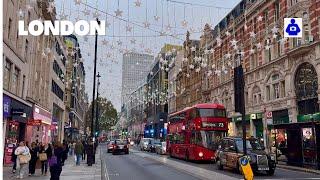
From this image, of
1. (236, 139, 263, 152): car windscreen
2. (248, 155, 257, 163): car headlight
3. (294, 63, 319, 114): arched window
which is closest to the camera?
(248, 155, 257, 163): car headlight

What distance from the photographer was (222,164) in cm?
2281

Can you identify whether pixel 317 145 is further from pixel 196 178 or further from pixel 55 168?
pixel 55 168

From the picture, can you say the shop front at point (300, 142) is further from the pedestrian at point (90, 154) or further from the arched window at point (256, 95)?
→ the arched window at point (256, 95)

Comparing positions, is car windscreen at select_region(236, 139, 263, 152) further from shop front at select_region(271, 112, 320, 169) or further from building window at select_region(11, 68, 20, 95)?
building window at select_region(11, 68, 20, 95)

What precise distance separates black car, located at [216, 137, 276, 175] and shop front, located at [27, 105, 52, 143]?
49.2 feet

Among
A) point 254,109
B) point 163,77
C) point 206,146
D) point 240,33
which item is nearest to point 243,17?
point 240,33

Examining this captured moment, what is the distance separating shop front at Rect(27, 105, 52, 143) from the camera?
32.1 meters

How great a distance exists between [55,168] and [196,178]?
24.5ft

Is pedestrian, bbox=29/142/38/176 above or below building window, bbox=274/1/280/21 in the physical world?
below

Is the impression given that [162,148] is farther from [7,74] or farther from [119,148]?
[7,74]

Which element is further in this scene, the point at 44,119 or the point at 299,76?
the point at 44,119

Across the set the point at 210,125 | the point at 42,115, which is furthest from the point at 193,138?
the point at 42,115

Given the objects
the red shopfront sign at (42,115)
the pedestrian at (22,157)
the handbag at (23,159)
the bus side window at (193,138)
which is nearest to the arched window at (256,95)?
the bus side window at (193,138)

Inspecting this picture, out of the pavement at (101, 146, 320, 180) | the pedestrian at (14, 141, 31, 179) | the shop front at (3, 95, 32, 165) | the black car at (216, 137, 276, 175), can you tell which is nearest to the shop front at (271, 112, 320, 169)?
the pavement at (101, 146, 320, 180)
